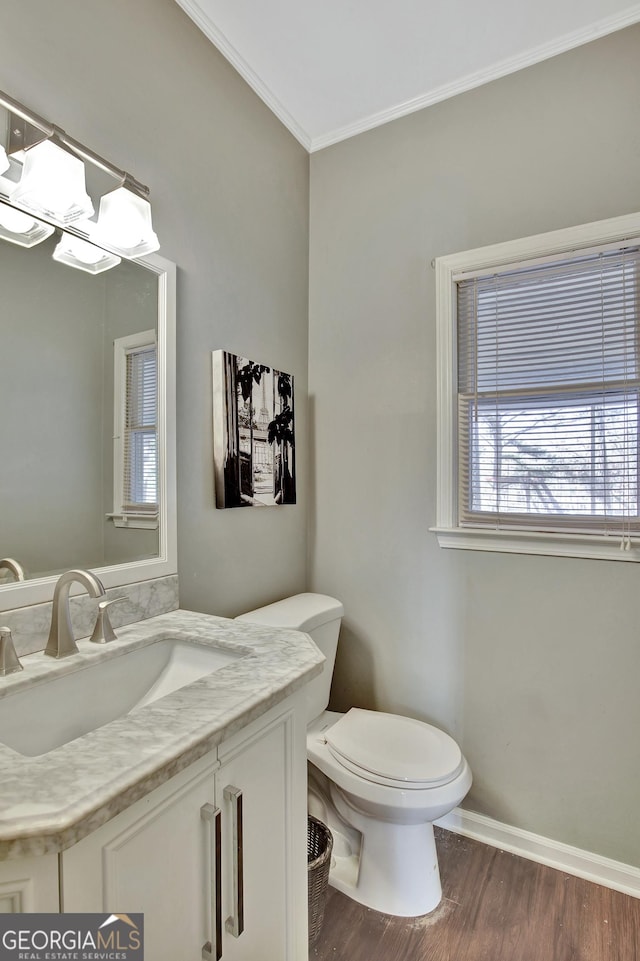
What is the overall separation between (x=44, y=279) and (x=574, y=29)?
1.88 m

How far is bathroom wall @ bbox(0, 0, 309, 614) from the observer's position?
1200 mm

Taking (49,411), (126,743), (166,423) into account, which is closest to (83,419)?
(49,411)

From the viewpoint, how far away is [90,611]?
1.17 m

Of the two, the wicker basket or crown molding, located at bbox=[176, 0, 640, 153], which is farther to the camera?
crown molding, located at bbox=[176, 0, 640, 153]

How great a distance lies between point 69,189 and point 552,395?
154 cm

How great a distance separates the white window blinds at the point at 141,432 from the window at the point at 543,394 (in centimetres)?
103

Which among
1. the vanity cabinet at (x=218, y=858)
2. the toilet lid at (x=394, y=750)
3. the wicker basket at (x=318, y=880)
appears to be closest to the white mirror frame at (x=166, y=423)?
the vanity cabinet at (x=218, y=858)

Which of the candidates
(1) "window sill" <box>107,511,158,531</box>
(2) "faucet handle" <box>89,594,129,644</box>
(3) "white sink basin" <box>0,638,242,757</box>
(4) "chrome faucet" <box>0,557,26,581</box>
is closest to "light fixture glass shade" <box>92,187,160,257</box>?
(1) "window sill" <box>107,511,158,531</box>

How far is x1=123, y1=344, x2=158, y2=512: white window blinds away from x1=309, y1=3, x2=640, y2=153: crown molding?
1404 millimetres

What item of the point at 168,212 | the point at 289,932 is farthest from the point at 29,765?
the point at 168,212

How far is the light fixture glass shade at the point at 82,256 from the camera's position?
3.80 feet

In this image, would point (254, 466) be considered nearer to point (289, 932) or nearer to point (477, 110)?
point (289, 932)

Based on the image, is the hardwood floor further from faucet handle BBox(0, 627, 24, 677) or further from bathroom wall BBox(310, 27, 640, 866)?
faucet handle BBox(0, 627, 24, 677)

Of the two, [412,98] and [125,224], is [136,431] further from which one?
[412,98]
